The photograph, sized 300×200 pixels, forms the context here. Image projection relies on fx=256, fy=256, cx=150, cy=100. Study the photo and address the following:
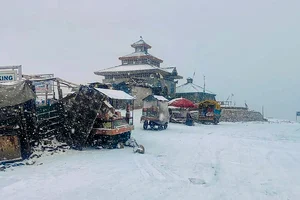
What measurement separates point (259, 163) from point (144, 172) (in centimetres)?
434

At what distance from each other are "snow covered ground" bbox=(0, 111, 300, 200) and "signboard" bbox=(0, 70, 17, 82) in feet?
12.8

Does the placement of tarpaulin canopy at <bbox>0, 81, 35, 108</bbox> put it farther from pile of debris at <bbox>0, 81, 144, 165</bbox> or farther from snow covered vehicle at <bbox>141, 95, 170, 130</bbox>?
snow covered vehicle at <bbox>141, 95, 170, 130</bbox>

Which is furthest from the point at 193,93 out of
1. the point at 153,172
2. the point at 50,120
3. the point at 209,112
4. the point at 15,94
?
the point at 153,172

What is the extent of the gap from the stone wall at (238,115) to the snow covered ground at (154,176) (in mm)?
26863

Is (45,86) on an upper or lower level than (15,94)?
upper

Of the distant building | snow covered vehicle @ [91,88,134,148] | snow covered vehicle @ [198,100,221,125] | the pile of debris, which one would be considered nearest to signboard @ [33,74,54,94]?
the pile of debris

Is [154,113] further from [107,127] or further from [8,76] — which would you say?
[8,76]

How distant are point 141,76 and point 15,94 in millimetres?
31410

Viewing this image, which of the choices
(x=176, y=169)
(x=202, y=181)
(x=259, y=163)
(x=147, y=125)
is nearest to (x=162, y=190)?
(x=202, y=181)

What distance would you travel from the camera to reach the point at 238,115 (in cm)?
3934

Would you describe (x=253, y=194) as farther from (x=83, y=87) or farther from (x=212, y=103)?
(x=212, y=103)

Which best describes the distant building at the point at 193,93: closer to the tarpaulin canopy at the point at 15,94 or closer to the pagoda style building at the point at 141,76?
the pagoda style building at the point at 141,76

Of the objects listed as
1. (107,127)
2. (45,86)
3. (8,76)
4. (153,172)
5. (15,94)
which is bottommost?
(153,172)

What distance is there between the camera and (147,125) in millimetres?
19188
